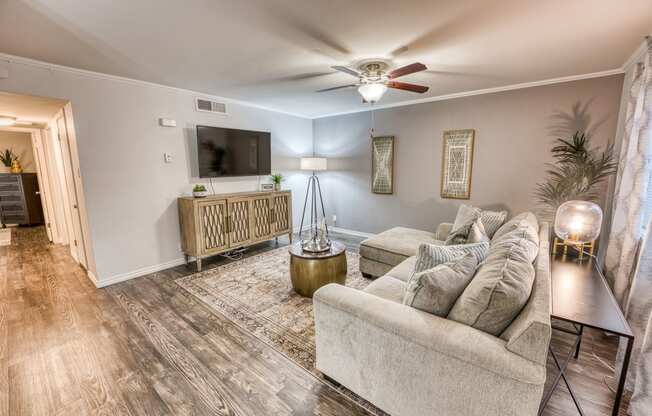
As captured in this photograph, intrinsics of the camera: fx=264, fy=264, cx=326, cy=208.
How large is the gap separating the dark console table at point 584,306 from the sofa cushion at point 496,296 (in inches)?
11.9

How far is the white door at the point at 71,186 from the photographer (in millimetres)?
3369

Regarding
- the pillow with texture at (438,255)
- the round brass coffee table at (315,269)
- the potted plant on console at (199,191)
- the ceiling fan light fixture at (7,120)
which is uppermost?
the ceiling fan light fixture at (7,120)

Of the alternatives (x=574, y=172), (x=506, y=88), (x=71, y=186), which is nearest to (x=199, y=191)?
(x=71, y=186)

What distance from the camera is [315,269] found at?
274 cm

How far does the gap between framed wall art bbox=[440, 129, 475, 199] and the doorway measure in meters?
4.92

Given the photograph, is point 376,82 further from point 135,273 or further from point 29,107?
point 29,107

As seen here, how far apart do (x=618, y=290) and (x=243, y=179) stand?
474 cm

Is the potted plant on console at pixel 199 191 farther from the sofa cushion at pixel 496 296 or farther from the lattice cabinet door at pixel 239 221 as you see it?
the sofa cushion at pixel 496 296

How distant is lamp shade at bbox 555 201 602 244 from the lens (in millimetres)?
2182

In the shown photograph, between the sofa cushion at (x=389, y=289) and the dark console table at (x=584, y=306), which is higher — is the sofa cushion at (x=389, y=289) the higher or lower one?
the lower one

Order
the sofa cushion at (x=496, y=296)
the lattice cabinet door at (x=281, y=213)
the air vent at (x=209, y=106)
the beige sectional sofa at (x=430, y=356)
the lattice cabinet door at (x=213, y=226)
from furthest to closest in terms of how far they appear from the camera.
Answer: the lattice cabinet door at (x=281, y=213), the air vent at (x=209, y=106), the lattice cabinet door at (x=213, y=226), the sofa cushion at (x=496, y=296), the beige sectional sofa at (x=430, y=356)

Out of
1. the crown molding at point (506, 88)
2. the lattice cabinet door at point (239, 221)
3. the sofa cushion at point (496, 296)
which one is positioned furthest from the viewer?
the lattice cabinet door at point (239, 221)

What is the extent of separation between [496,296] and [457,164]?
3.39 m

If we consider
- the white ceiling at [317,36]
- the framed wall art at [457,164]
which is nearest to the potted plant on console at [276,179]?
the white ceiling at [317,36]
